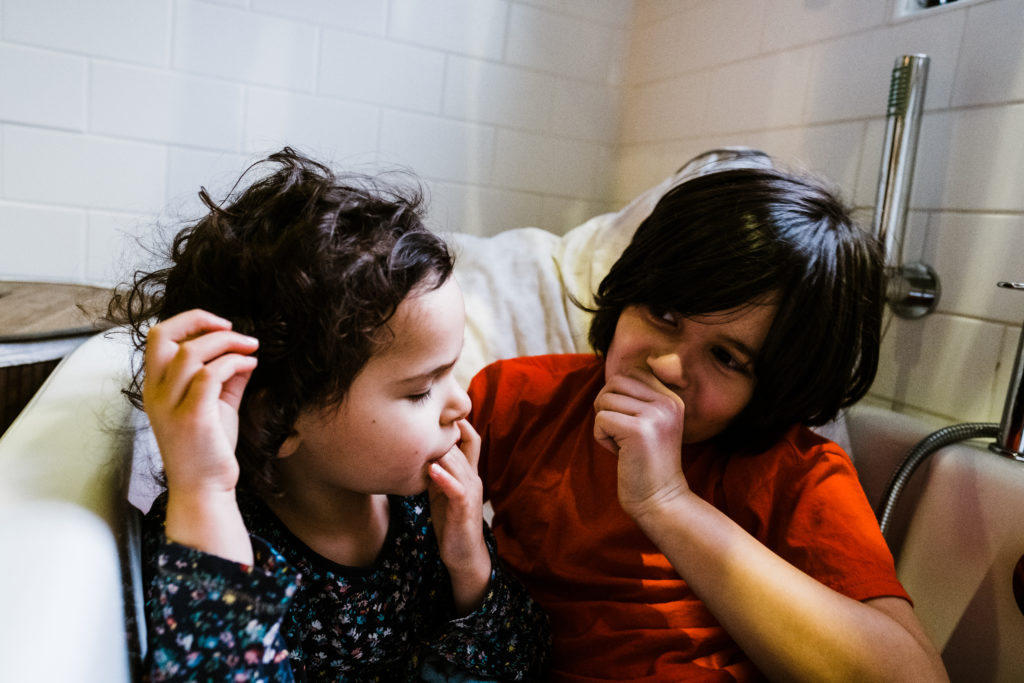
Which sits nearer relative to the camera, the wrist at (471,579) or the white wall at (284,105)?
the wrist at (471,579)

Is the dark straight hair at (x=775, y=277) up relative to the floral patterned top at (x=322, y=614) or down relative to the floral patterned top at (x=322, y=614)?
up

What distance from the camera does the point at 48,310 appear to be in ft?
3.71

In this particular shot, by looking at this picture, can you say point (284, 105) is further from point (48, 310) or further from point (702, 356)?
point (702, 356)

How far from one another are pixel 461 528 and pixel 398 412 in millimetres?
146

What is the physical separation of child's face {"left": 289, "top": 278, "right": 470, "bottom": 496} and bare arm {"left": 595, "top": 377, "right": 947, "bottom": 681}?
0.19 m

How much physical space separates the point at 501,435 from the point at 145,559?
0.42 m

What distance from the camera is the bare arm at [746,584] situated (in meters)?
0.67

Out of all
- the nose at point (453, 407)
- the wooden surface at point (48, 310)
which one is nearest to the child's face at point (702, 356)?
the nose at point (453, 407)

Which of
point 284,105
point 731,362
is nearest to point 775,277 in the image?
point 731,362

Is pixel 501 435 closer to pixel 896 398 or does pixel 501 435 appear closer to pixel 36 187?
pixel 896 398

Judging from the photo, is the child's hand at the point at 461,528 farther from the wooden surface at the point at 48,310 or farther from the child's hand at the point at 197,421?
the wooden surface at the point at 48,310

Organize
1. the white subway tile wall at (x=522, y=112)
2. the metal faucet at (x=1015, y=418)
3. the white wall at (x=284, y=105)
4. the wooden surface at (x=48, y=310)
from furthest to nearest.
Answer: the white wall at (x=284, y=105) → the white subway tile wall at (x=522, y=112) → the wooden surface at (x=48, y=310) → the metal faucet at (x=1015, y=418)

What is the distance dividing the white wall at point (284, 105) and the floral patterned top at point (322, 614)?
2.52 ft

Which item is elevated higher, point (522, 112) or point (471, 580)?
point (522, 112)
